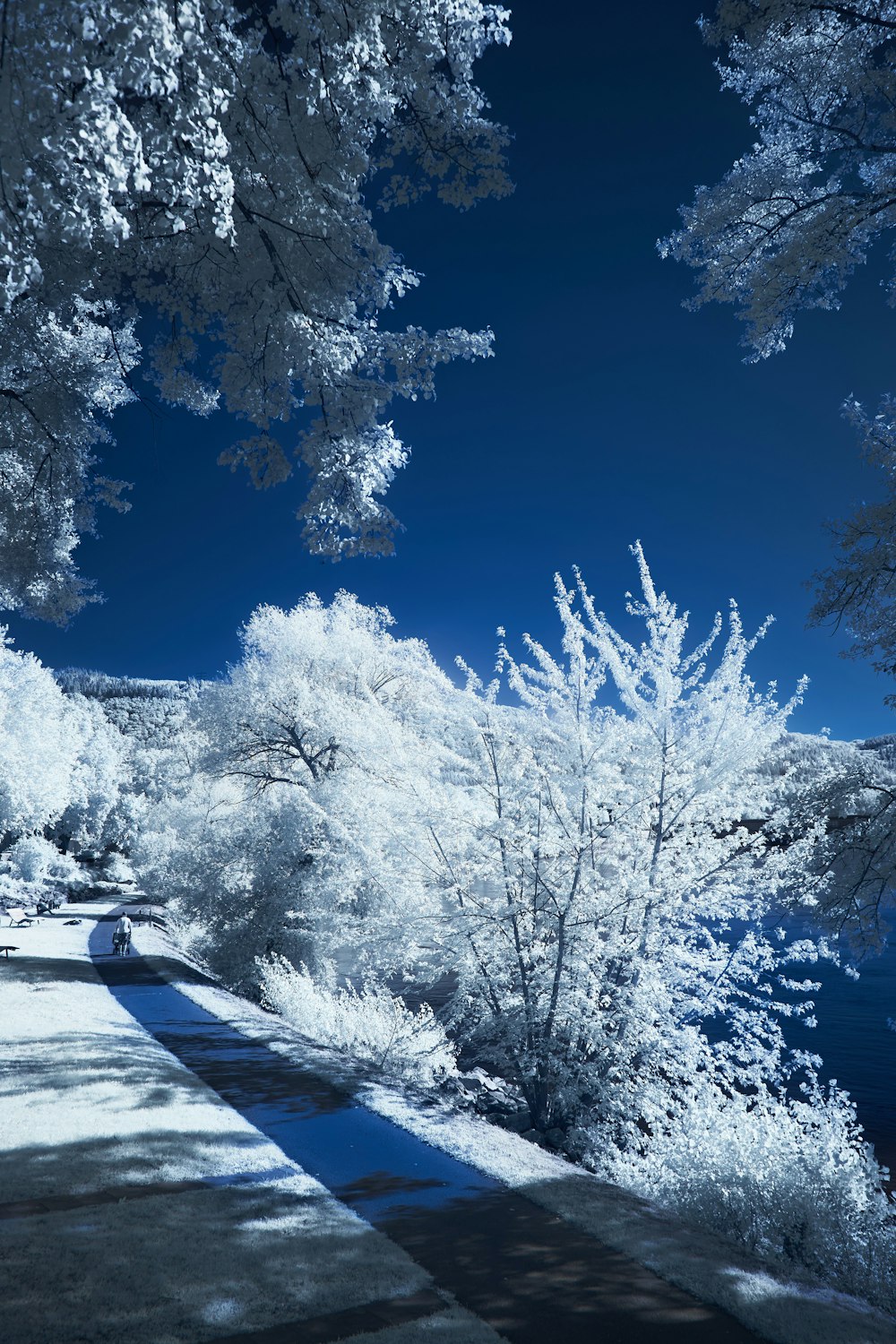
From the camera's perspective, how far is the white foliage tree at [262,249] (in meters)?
3.73

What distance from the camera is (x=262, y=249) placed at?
5.55 meters

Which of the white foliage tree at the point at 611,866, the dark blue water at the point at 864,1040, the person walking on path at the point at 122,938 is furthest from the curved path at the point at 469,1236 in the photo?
the person walking on path at the point at 122,938

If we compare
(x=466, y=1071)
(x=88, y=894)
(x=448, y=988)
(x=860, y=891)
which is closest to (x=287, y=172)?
(x=860, y=891)

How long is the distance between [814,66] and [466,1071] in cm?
1433

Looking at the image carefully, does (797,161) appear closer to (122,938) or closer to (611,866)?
(611,866)

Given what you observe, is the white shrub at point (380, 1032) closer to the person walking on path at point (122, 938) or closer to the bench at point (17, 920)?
the person walking on path at point (122, 938)

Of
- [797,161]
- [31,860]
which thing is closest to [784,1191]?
[797,161]

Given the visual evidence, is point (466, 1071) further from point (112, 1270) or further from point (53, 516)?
point (53, 516)

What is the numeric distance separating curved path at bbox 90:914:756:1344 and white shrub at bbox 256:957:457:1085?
9.93 feet

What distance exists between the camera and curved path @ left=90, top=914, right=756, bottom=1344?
3.58 meters

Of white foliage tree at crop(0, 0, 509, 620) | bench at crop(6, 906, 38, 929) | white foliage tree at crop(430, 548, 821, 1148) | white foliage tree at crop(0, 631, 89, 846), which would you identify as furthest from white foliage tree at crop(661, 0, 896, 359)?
white foliage tree at crop(0, 631, 89, 846)

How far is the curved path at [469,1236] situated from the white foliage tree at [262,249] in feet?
16.0

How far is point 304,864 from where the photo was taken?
59.0 feet

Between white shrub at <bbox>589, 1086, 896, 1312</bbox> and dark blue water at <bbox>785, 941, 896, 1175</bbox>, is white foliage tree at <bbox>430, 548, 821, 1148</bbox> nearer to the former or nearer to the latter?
white shrub at <bbox>589, 1086, 896, 1312</bbox>
